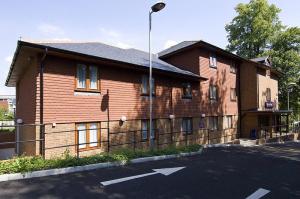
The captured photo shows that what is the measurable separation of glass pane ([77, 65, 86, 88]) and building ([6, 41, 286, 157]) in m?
0.05

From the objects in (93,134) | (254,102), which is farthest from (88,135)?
(254,102)

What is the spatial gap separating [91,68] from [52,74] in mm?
2192

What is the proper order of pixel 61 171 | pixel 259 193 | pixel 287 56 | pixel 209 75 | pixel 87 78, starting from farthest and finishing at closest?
pixel 287 56, pixel 209 75, pixel 87 78, pixel 61 171, pixel 259 193

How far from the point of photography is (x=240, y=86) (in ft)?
102

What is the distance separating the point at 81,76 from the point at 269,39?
3370 cm

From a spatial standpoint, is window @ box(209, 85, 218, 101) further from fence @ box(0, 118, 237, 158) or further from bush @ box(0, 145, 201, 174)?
bush @ box(0, 145, 201, 174)

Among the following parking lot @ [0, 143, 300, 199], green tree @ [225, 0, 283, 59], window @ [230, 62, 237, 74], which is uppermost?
green tree @ [225, 0, 283, 59]

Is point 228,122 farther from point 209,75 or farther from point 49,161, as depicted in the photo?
point 49,161

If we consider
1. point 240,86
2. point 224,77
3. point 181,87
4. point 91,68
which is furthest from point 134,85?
point 240,86

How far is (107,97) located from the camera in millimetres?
15461

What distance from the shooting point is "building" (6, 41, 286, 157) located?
510 inches

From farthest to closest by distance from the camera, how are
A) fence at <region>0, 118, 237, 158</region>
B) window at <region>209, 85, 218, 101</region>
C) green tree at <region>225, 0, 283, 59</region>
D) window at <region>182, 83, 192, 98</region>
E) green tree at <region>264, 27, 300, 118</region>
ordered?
1. green tree at <region>225, 0, 283, 59</region>
2. green tree at <region>264, 27, 300, 118</region>
3. window at <region>209, 85, 218, 101</region>
4. window at <region>182, 83, 192, 98</region>
5. fence at <region>0, 118, 237, 158</region>

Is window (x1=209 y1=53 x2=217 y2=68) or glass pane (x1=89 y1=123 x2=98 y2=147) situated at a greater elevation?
window (x1=209 y1=53 x2=217 y2=68)

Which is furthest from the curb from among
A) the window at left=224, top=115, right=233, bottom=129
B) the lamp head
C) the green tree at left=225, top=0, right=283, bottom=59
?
the green tree at left=225, top=0, right=283, bottom=59
